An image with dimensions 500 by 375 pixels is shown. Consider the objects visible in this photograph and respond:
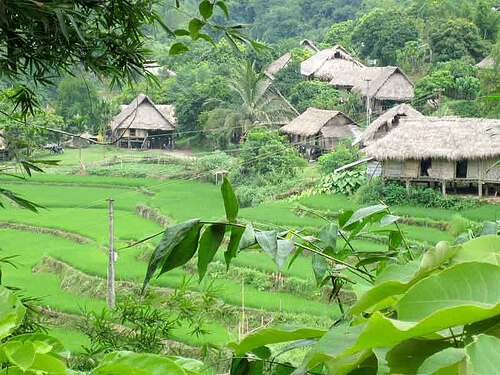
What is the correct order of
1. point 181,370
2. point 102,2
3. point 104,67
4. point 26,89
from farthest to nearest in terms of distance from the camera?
point 26,89 < point 104,67 < point 102,2 < point 181,370

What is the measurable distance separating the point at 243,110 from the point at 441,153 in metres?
7.30

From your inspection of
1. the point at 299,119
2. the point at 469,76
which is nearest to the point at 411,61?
the point at 469,76

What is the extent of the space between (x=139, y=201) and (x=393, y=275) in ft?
48.2

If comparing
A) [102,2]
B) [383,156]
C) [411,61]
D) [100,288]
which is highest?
[411,61]

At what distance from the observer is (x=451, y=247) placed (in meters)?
0.34

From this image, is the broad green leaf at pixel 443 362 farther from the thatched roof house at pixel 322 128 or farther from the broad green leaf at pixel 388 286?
the thatched roof house at pixel 322 128

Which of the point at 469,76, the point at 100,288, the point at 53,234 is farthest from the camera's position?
the point at 469,76

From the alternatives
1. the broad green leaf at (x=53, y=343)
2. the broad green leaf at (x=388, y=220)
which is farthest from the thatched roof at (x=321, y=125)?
the broad green leaf at (x=53, y=343)

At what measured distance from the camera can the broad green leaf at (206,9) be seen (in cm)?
95

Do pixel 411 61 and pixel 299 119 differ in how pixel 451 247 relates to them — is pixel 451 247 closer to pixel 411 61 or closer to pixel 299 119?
pixel 299 119

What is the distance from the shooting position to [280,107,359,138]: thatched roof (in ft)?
57.5

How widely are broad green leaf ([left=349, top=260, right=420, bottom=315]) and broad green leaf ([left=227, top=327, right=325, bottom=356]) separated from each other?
6 centimetres

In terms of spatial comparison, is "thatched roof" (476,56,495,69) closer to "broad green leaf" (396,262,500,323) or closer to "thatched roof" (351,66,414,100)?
"thatched roof" (351,66,414,100)

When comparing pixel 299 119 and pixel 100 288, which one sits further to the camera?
pixel 299 119
